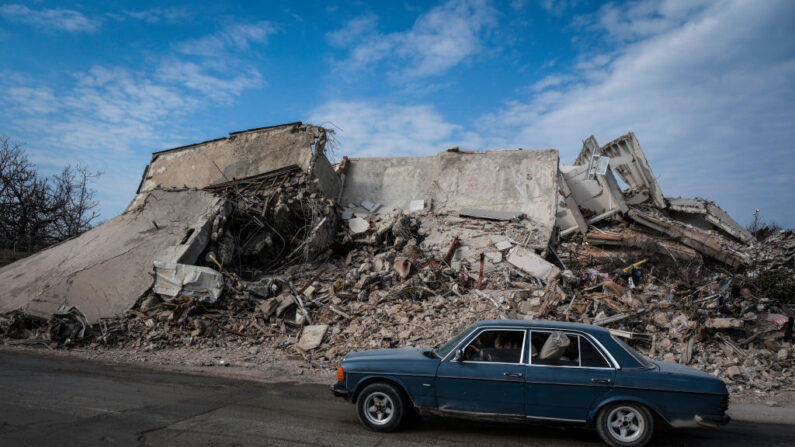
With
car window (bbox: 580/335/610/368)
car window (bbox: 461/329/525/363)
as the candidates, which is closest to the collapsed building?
car window (bbox: 461/329/525/363)

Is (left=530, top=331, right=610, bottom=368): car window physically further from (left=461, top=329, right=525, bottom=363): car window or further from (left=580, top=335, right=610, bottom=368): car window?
(left=461, top=329, right=525, bottom=363): car window

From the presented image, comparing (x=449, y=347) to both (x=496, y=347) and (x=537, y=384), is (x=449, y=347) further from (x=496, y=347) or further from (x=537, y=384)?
(x=537, y=384)

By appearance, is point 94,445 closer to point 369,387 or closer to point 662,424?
point 369,387

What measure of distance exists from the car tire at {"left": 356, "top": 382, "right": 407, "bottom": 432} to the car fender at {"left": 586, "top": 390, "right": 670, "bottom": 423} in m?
2.02

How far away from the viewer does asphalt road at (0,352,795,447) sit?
15.9ft

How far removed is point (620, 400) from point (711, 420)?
2.80 feet

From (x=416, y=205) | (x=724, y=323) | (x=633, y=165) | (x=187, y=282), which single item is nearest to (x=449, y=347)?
(x=724, y=323)

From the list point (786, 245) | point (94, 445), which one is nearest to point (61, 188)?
point (94, 445)

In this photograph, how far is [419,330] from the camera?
32.8 ft

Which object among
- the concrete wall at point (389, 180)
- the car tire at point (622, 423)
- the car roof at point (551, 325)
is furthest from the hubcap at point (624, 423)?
the concrete wall at point (389, 180)

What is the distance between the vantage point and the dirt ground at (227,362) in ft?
27.3

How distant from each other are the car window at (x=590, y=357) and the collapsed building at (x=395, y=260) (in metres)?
5.03

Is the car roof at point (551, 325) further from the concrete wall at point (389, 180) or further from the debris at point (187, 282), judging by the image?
the concrete wall at point (389, 180)

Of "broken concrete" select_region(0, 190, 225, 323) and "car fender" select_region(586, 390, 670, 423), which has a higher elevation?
"broken concrete" select_region(0, 190, 225, 323)
